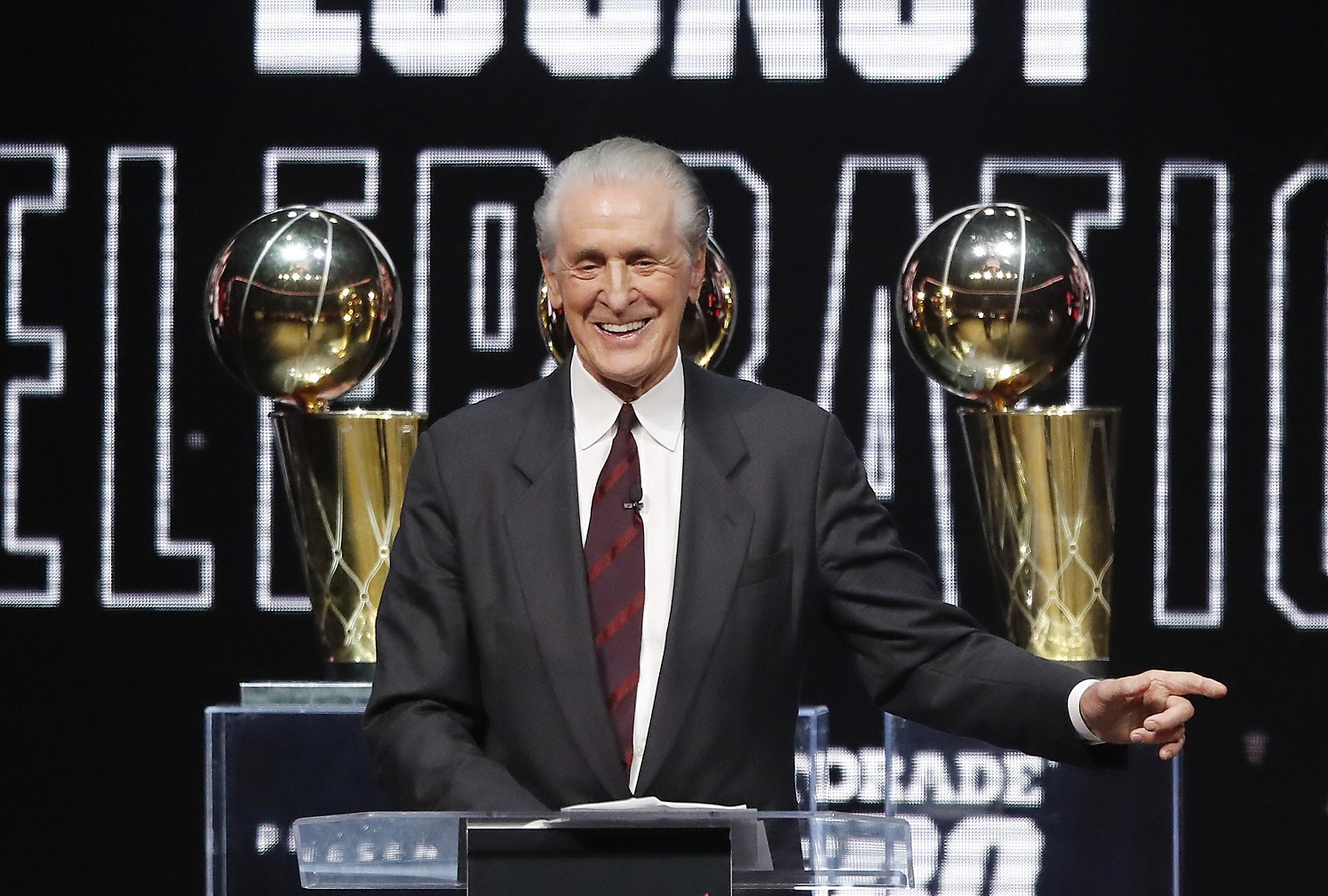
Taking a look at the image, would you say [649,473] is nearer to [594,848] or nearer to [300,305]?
[594,848]

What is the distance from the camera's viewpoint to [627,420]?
6.20 feet

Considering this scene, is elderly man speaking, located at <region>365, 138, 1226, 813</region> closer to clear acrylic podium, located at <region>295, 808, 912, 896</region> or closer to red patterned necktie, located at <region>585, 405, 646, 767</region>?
red patterned necktie, located at <region>585, 405, 646, 767</region>

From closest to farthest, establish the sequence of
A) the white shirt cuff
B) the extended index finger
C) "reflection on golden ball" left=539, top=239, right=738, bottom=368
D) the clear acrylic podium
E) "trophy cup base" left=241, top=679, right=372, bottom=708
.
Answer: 1. the clear acrylic podium
2. the extended index finger
3. the white shirt cuff
4. "trophy cup base" left=241, top=679, right=372, bottom=708
5. "reflection on golden ball" left=539, top=239, right=738, bottom=368

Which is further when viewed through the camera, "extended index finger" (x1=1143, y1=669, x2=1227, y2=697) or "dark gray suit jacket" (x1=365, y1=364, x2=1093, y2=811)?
"dark gray suit jacket" (x1=365, y1=364, x2=1093, y2=811)

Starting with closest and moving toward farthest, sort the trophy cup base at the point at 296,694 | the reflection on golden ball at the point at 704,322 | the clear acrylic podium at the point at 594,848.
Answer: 1. the clear acrylic podium at the point at 594,848
2. the trophy cup base at the point at 296,694
3. the reflection on golden ball at the point at 704,322

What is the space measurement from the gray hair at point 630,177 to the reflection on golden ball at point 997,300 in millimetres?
742

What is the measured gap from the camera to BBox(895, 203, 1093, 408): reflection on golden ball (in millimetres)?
2480

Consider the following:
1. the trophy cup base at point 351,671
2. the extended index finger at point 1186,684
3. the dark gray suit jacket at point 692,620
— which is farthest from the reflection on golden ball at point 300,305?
the extended index finger at point 1186,684

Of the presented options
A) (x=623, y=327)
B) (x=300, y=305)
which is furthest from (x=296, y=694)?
(x=623, y=327)

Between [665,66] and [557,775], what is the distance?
214cm

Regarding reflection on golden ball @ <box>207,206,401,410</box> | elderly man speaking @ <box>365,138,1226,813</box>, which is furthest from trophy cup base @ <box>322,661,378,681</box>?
elderly man speaking @ <box>365,138,1226,813</box>

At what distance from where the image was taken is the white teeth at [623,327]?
1.80 m

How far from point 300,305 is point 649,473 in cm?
79

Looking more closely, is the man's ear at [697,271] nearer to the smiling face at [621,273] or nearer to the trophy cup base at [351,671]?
the smiling face at [621,273]
